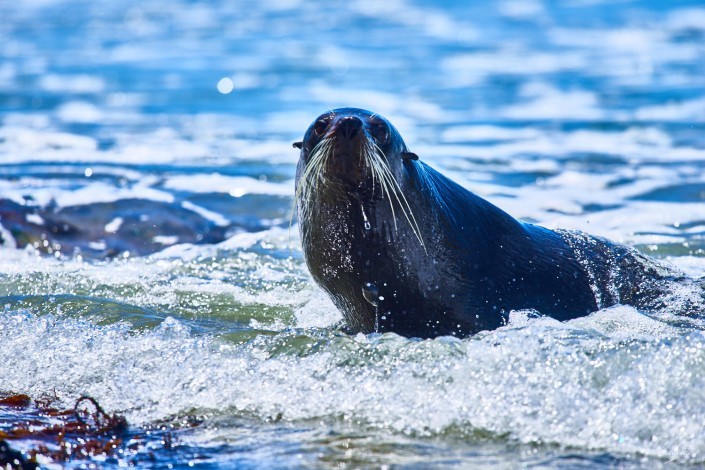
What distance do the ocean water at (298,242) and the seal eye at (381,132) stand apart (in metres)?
0.94

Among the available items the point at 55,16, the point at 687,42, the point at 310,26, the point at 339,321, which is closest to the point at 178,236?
the point at 339,321

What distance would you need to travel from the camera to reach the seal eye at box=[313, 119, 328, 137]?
15.6 feet

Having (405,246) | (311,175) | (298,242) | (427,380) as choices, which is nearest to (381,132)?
(311,175)

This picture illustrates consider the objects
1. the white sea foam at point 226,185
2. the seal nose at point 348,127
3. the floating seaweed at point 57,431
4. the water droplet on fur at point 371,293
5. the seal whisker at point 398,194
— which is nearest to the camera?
the floating seaweed at point 57,431

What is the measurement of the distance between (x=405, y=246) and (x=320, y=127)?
718 millimetres

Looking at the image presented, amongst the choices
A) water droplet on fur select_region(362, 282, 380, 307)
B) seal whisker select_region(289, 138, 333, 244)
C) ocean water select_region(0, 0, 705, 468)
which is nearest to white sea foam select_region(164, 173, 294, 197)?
ocean water select_region(0, 0, 705, 468)

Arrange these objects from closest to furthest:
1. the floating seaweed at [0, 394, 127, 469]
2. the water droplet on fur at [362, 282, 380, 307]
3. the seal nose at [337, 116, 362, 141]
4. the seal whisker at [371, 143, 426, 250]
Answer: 1. the floating seaweed at [0, 394, 127, 469]
2. the seal nose at [337, 116, 362, 141]
3. the seal whisker at [371, 143, 426, 250]
4. the water droplet on fur at [362, 282, 380, 307]

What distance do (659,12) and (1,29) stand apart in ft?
59.4

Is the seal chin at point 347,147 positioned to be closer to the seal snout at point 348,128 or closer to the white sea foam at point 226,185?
the seal snout at point 348,128

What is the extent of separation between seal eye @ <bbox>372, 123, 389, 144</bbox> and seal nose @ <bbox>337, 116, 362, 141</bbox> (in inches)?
7.2

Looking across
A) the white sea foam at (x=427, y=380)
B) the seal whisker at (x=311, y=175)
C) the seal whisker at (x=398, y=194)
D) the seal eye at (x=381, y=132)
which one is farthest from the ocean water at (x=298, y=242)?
the seal eye at (x=381, y=132)

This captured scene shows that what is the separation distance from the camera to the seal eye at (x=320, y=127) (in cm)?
477

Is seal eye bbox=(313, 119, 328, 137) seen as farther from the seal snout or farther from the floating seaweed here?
the floating seaweed

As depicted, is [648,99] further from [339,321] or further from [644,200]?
[339,321]
